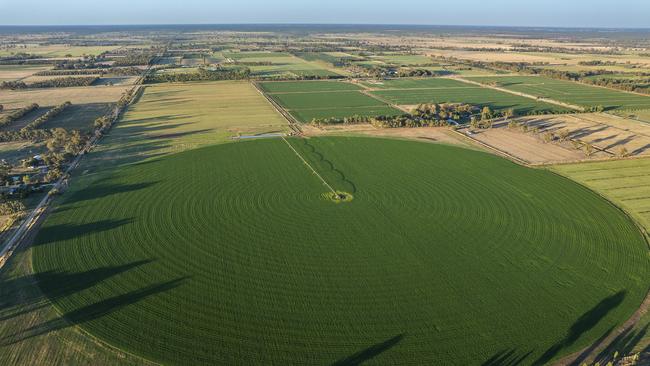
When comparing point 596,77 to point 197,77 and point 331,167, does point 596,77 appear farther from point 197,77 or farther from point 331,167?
point 197,77

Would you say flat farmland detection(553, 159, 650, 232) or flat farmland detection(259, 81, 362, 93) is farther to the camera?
flat farmland detection(259, 81, 362, 93)

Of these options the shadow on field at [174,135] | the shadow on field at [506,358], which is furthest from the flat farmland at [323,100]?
the shadow on field at [506,358]

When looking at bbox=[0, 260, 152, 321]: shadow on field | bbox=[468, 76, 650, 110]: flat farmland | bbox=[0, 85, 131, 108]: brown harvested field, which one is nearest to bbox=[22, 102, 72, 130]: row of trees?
bbox=[0, 85, 131, 108]: brown harvested field

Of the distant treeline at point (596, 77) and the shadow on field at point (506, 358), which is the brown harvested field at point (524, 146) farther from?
the distant treeline at point (596, 77)

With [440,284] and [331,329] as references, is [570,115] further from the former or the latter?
[331,329]

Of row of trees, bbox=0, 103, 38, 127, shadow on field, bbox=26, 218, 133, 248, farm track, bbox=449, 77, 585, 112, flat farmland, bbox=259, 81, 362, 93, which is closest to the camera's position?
shadow on field, bbox=26, 218, 133, 248

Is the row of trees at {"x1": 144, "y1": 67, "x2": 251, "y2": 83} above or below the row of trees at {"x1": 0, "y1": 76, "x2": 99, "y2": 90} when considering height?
above

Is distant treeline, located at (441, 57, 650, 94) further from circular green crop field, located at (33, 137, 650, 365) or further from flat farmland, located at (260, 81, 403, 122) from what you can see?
circular green crop field, located at (33, 137, 650, 365)
